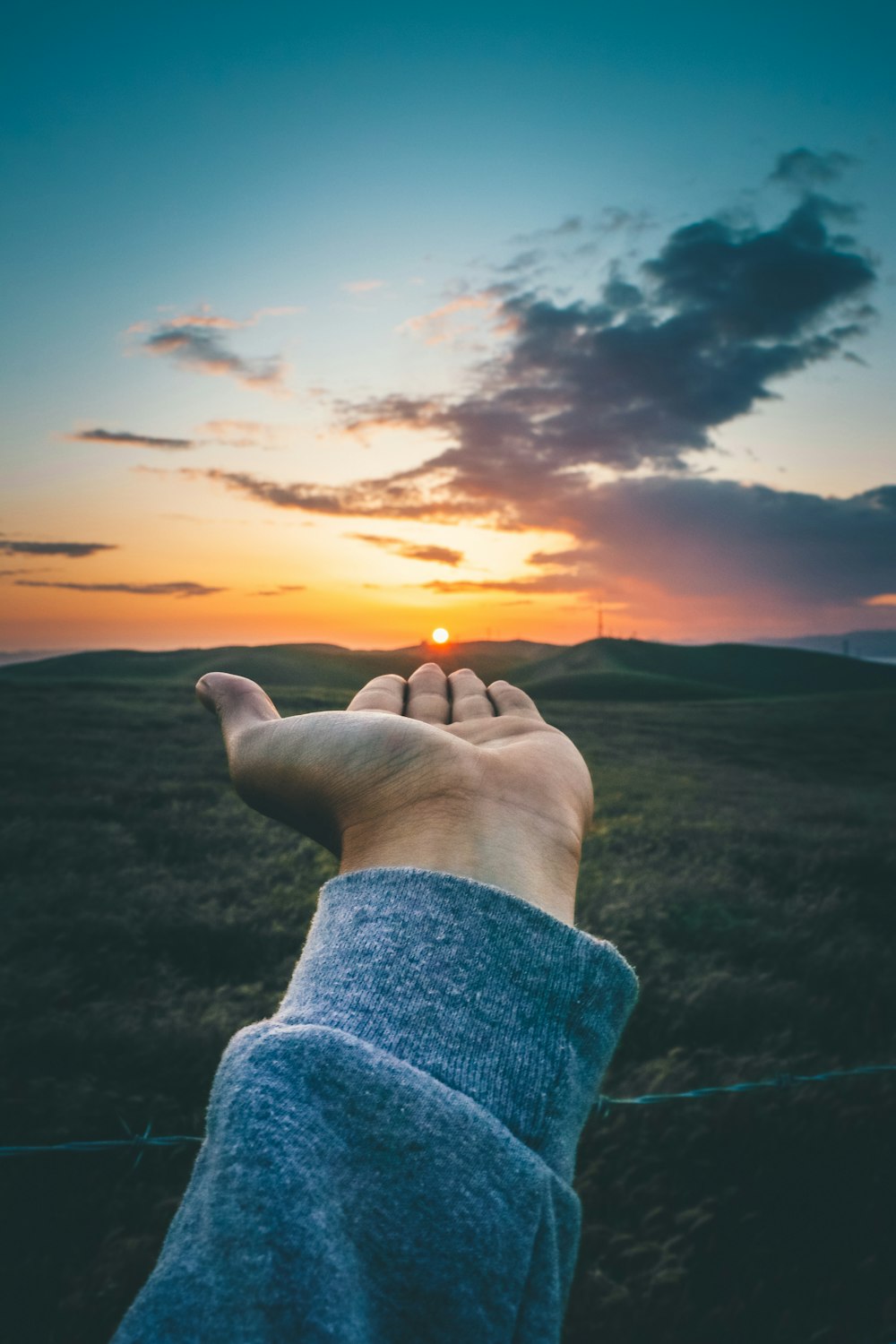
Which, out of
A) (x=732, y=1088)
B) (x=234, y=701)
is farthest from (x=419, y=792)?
(x=732, y=1088)

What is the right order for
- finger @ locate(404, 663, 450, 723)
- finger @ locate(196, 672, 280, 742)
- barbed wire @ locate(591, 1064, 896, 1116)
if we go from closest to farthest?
finger @ locate(196, 672, 280, 742)
finger @ locate(404, 663, 450, 723)
barbed wire @ locate(591, 1064, 896, 1116)

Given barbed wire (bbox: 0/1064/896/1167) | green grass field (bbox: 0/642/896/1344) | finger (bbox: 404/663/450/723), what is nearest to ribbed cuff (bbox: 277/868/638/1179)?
finger (bbox: 404/663/450/723)

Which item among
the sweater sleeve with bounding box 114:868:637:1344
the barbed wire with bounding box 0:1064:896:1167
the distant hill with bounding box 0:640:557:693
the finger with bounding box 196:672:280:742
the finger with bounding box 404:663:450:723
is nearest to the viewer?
the sweater sleeve with bounding box 114:868:637:1344

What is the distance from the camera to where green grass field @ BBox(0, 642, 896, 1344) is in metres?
3.35

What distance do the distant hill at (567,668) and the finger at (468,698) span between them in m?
42.0

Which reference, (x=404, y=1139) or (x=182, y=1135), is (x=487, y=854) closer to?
(x=404, y=1139)

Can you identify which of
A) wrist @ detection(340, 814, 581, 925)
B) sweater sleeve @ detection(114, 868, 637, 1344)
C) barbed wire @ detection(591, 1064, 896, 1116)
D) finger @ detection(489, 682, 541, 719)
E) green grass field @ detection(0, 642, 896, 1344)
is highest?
finger @ detection(489, 682, 541, 719)

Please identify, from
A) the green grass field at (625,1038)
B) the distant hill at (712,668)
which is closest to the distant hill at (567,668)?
the distant hill at (712,668)

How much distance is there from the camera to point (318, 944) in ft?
4.73

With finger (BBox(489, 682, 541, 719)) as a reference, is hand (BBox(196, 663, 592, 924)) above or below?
below

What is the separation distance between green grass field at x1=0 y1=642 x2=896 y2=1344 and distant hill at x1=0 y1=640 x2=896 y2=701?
115 feet

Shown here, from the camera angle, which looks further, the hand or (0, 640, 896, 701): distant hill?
(0, 640, 896, 701): distant hill

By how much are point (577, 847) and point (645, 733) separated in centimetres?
2824

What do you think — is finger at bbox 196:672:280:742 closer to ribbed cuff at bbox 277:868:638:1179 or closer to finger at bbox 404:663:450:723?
finger at bbox 404:663:450:723
